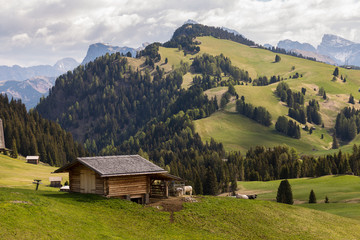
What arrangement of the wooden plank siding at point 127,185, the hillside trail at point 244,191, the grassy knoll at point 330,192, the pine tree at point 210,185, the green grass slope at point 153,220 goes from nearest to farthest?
1. the green grass slope at point 153,220
2. the wooden plank siding at point 127,185
3. the grassy knoll at point 330,192
4. the hillside trail at point 244,191
5. the pine tree at point 210,185

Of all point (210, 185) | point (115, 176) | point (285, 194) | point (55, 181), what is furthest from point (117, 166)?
point (210, 185)

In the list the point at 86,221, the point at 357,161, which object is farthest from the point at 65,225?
the point at 357,161

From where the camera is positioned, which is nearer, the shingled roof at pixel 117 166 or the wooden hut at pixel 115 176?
the shingled roof at pixel 117 166

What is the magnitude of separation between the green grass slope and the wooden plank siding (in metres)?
1.85

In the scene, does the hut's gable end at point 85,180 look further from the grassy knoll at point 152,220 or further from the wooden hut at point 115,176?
the grassy knoll at point 152,220

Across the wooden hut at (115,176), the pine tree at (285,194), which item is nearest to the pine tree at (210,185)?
the pine tree at (285,194)

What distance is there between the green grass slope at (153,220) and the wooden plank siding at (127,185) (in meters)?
1.85

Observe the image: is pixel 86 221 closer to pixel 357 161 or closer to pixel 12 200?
pixel 12 200

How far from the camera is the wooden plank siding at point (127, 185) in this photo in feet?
163

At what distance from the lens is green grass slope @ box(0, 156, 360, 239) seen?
35.2m

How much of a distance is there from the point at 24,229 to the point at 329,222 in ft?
141

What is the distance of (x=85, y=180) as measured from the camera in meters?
52.2

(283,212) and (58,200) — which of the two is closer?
(58,200)

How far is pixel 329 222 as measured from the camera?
2275 inches
